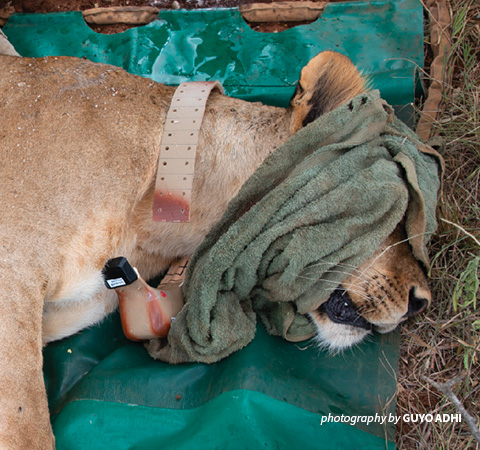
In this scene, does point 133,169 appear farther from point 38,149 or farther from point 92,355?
→ point 92,355

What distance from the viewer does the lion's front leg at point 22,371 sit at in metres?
1.88

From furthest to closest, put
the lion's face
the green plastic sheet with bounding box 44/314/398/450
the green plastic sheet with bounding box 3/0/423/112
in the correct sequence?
1. the green plastic sheet with bounding box 3/0/423/112
2. the lion's face
3. the green plastic sheet with bounding box 44/314/398/450

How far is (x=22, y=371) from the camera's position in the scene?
1.94 meters

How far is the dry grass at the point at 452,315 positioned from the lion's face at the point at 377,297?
16 centimetres

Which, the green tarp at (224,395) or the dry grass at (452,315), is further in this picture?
the dry grass at (452,315)

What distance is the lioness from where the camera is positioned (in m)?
2.01

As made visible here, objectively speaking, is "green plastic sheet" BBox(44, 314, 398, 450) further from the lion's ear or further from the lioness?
Answer: the lion's ear

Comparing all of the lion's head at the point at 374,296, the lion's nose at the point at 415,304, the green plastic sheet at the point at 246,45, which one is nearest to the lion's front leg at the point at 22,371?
the lion's head at the point at 374,296

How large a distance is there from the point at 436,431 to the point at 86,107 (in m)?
1.84

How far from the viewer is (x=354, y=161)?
212 cm

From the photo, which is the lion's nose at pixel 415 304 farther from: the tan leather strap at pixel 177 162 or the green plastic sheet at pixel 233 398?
the tan leather strap at pixel 177 162

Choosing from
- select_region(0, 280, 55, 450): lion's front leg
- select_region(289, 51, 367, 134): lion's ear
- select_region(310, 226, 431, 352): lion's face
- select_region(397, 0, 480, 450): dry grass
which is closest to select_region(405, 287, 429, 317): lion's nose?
select_region(310, 226, 431, 352): lion's face

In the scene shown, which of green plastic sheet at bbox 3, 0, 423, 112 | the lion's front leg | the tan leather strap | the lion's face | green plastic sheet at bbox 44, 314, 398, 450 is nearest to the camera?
the lion's front leg

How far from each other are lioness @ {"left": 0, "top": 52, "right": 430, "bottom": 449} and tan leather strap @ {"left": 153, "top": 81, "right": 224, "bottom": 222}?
6 centimetres
